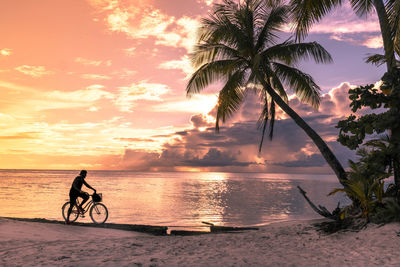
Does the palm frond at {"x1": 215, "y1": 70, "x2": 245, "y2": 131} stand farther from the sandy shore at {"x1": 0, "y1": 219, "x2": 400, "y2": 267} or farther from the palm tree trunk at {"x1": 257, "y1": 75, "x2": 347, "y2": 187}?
the sandy shore at {"x1": 0, "y1": 219, "x2": 400, "y2": 267}

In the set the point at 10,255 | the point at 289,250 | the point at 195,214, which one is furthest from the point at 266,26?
the point at 195,214

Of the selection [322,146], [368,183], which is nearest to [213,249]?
[368,183]

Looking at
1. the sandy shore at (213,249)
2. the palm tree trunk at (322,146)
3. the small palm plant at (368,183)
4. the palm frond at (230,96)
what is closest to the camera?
the sandy shore at (213,249)

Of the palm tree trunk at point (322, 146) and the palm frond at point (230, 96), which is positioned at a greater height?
the palm frond at point (230, 96)

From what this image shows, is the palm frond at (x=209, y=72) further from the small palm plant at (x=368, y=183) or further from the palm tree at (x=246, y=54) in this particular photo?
the small palm plant at (x=368, y=183)

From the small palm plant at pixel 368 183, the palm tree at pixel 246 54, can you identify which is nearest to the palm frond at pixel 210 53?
the palm tree at pixel 246 54

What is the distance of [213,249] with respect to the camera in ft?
27.1

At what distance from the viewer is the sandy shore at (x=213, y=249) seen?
685 cm

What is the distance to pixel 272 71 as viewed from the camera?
13.8m

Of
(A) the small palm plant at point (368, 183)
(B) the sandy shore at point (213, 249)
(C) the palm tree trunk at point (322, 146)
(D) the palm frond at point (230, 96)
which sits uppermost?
(D) the palm frond at point (230, 96)

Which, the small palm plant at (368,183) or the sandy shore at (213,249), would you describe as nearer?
the sandy shore at (213,249)

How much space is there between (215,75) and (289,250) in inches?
343

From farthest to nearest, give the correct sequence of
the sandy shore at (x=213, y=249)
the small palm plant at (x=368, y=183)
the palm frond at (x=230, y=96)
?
the palm frond at (x=230, y=96) → the small palm plant at (x=368, y=183) → the sandy shore at (x=213, y=249)

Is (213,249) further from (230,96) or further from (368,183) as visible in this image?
(230,96)
